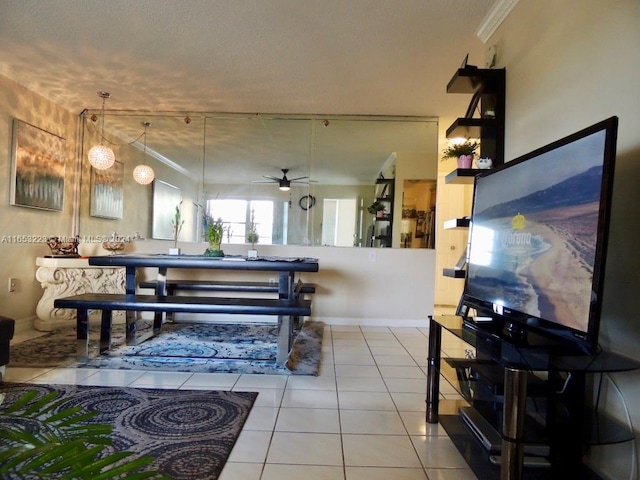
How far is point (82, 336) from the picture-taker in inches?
113

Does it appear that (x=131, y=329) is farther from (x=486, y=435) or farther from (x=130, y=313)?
(x=486, y=435)

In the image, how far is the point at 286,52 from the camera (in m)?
2.99

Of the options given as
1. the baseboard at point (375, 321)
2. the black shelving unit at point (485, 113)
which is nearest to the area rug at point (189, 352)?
the baseboard at point (375, 321)

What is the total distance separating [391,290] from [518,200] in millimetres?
2980

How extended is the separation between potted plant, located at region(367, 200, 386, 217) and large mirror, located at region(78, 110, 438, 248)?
0.02 metres

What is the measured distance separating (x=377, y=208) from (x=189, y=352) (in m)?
2.64

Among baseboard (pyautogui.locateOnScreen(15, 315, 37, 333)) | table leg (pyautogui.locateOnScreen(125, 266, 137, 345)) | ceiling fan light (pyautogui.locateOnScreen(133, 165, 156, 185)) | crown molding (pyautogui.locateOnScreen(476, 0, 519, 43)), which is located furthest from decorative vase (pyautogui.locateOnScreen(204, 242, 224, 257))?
crown molding (pyautogui.locateOnScreen(476, 0, 519, 43))

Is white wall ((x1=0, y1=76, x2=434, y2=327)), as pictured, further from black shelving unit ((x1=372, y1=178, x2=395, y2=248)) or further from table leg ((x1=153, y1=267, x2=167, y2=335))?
table leg ((x1=153, y1=267, x2=167, y2=335))

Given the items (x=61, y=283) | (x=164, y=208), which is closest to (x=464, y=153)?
(x=164, y=208)

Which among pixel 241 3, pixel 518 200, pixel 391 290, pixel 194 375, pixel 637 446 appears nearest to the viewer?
pixel 637 446

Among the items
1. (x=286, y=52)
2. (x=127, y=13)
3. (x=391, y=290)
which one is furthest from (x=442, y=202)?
(x=127, y=13)

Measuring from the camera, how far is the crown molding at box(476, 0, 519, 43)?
229 centimetres

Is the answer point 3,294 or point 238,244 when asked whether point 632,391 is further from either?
point 3,294

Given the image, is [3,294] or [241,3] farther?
[3,294]
